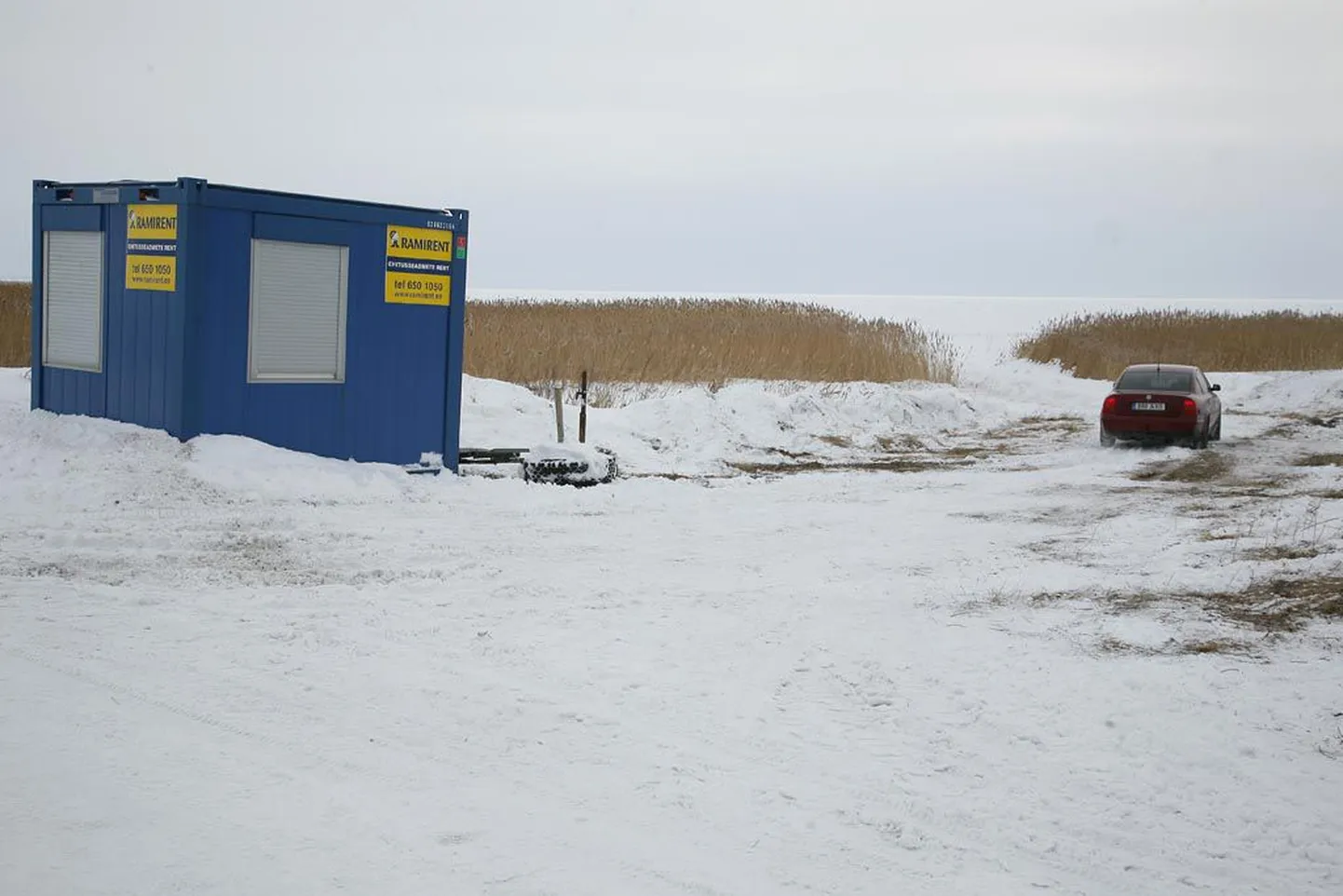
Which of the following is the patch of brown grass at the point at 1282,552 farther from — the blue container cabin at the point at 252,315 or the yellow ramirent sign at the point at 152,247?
the yellow ramirent sign at the point at 152,247

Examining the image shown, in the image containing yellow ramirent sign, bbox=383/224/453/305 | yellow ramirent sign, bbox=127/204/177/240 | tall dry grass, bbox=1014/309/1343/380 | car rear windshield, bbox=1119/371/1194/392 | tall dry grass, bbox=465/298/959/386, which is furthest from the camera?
tall dry grass, bbox=1014/309/1343/380

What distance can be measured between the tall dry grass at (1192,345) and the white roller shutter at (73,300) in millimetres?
28888

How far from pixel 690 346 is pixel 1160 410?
10.1 m

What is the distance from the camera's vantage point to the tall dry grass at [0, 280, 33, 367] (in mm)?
22767

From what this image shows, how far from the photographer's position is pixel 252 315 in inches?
503

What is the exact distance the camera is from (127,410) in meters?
13.1

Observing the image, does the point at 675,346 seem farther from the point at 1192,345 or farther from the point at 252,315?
the point at 1192,345

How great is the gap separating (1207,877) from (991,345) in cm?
4880

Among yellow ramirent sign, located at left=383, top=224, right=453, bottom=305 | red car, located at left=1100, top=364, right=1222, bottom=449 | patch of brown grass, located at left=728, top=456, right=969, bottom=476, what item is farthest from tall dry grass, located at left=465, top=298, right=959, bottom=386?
yellow ramirent sign, located at left=383, top=224, right=453, bottom=305

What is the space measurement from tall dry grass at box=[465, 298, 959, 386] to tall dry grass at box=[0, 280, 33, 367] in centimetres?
801

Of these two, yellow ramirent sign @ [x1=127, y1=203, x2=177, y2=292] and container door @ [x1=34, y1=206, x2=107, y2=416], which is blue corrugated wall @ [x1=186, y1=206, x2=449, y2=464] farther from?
container door @ [x1=34, y1=206, x2=107, y2=416]

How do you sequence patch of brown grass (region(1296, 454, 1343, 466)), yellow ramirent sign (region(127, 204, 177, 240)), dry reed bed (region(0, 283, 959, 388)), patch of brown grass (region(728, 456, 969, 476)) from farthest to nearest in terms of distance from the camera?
dry reed bed (region(0, 283, 959, 388)) → patch of brown grass (region(1296, 454, 1343, 466)) → patch of brown grass (region(728, 456, 969, 476)) → yellow ramirent sign (region(127, 204, 177, 240))

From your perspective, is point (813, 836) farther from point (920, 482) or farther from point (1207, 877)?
point (920, 482)

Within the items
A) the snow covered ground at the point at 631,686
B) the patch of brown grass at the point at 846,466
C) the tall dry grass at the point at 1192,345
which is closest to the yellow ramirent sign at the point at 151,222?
the snow covered ground at the point at 631,686
